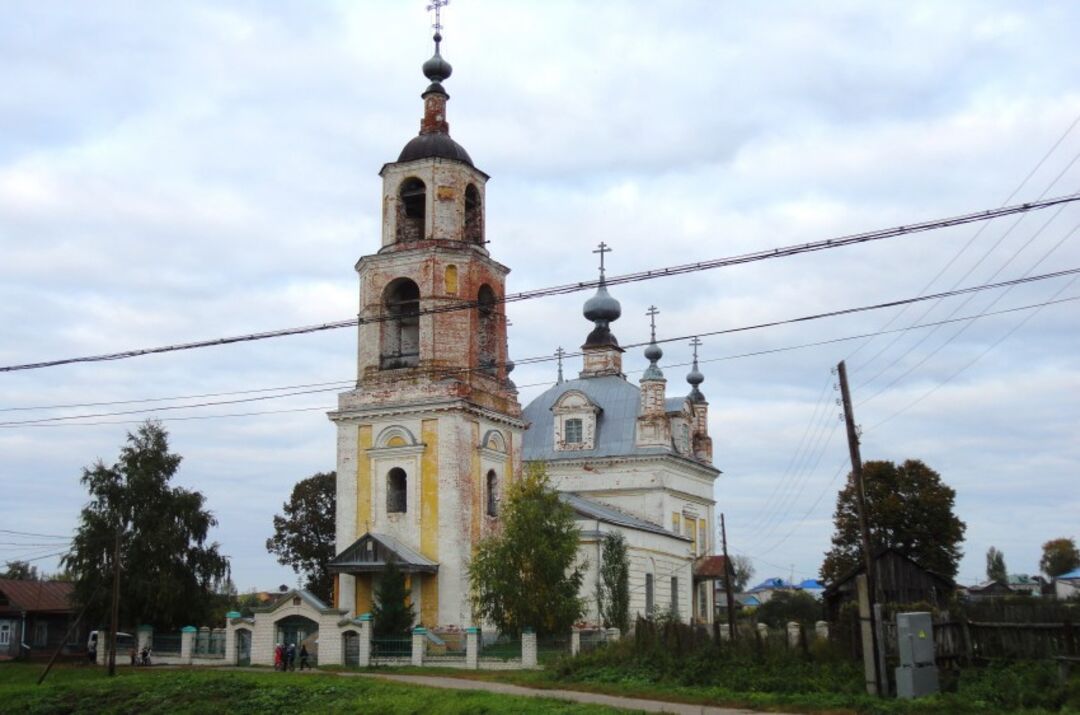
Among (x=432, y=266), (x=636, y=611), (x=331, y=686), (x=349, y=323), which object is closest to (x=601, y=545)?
(x=636, y=611)

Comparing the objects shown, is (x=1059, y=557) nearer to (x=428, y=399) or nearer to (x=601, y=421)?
(x=601, y=421)

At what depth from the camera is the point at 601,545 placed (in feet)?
139

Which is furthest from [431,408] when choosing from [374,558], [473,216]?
[473,216]

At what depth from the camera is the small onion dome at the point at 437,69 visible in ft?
136

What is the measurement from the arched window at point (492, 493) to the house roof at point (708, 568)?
15.7 meters

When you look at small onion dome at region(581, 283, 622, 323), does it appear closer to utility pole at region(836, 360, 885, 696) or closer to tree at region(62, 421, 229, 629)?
tree at region(62, 421, 229, 629)

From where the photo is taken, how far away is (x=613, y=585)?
1661 inches

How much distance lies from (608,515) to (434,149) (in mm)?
15938

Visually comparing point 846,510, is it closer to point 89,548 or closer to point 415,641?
point 415,641

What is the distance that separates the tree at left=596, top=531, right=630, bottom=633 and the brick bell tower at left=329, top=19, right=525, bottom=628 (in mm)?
4630

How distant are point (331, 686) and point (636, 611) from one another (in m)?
19.6

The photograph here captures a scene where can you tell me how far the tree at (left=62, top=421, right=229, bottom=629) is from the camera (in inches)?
1566

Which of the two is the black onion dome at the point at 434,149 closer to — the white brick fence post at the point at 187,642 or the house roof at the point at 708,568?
the white brick fence post at the point at 187,642

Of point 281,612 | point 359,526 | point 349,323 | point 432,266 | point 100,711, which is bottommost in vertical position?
point 100,711
